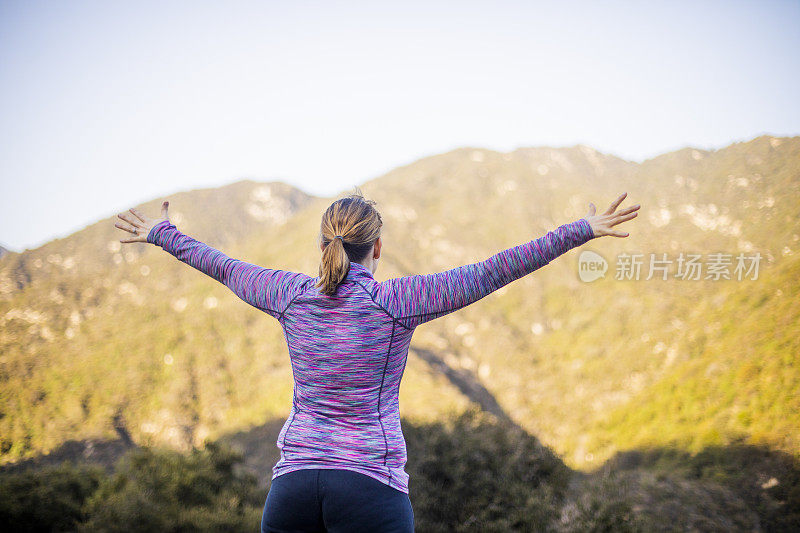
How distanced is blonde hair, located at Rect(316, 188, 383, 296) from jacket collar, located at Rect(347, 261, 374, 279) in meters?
0.03

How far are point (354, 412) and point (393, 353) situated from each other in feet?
0.76

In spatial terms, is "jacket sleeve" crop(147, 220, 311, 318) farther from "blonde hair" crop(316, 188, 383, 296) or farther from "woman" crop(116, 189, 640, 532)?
"blonde hair" crop(316, 188, 383, 296)

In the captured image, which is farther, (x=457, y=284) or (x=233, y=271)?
(x=233, y=271)

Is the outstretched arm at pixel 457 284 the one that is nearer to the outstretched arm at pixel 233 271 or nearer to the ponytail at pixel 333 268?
the ponytail at pixel 333 268

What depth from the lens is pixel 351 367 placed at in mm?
1402

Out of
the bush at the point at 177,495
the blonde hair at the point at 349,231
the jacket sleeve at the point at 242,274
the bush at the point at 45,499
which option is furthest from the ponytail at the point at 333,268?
the bush at the point at 45,499

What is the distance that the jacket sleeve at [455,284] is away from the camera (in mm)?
1410

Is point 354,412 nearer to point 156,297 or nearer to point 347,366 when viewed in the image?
point 347,366

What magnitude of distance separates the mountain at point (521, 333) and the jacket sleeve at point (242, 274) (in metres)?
9.41

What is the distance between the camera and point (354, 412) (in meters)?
1.44

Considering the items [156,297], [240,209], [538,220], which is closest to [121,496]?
[156,297]

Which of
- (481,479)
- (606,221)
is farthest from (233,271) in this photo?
(481,479)

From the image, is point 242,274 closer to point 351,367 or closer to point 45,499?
point 351,367

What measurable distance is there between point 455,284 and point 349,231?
0.41m
